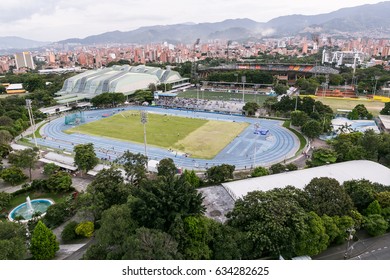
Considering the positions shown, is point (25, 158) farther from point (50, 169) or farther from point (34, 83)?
→ point (34, 83)

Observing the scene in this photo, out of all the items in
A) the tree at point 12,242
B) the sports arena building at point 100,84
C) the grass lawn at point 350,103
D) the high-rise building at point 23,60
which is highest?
the high-rise building at point 23,60

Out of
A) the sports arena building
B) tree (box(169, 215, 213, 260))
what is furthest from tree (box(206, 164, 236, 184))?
the sports arena building

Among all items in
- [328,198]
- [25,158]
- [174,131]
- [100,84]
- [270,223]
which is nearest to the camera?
[270,223]

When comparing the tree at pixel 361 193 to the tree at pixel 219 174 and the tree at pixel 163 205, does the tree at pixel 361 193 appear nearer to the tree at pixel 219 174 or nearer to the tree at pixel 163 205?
the tree at pixel 219 174

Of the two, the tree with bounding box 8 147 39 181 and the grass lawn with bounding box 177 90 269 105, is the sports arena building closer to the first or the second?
the grass lawn with bounding box 177 90 269 105

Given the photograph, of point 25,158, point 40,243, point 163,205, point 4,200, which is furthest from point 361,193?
point 25,158

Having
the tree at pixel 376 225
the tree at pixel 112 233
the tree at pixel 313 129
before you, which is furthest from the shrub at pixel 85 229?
the tree at pixel 313 129
